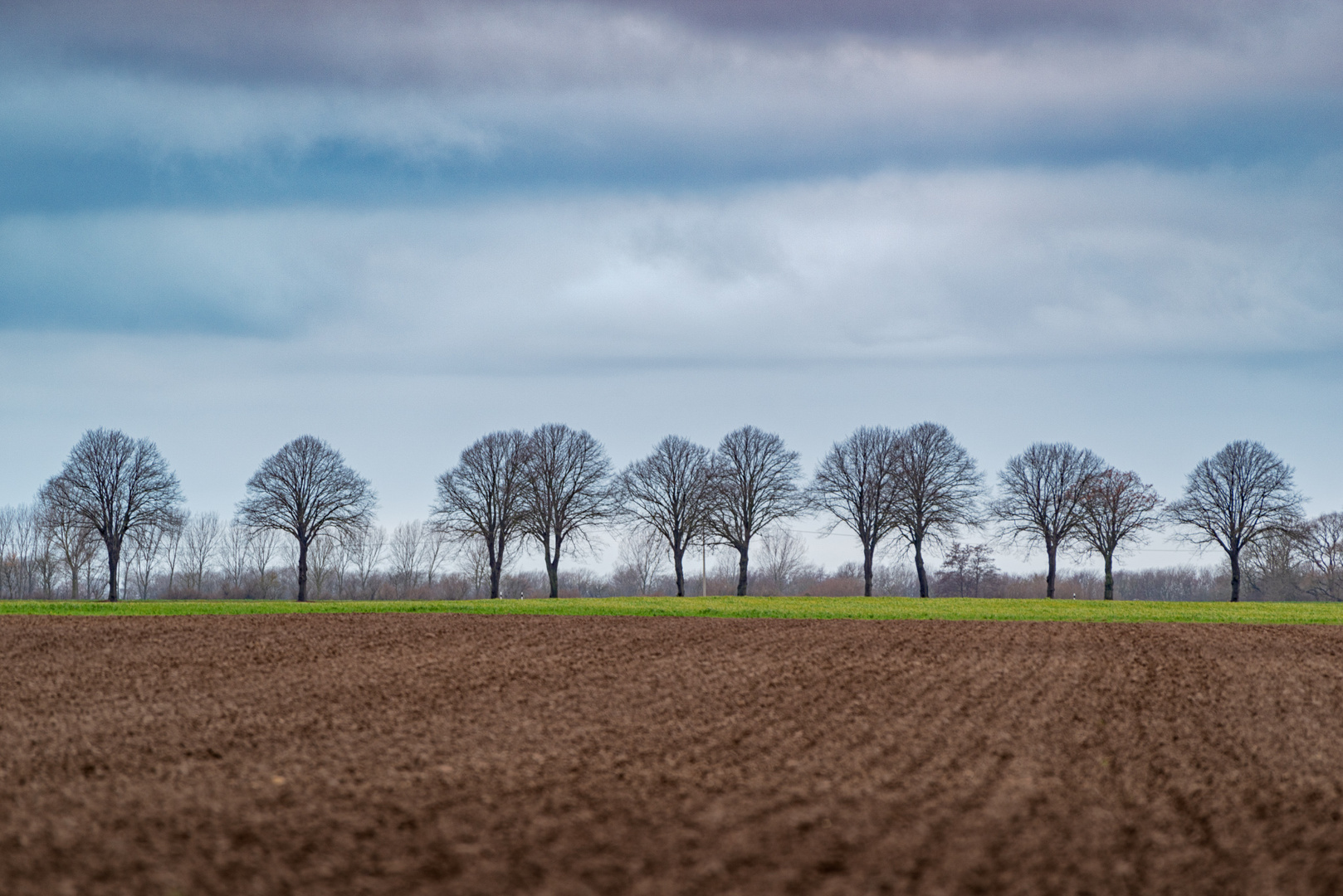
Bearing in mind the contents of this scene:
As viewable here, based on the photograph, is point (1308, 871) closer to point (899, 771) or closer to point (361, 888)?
point (899, 771)

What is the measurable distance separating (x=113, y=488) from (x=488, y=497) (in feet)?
84.8

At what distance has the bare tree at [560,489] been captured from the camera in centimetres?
7075

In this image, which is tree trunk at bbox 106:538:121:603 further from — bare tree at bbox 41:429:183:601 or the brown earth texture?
the brown earth texture

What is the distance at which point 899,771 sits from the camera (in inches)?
408

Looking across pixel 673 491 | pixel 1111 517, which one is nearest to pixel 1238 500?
pixel 1111 517

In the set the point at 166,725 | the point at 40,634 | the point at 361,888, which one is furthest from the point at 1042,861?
the point at 40,634

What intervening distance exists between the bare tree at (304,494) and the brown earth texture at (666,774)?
50749 mm

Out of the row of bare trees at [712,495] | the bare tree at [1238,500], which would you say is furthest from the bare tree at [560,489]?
the bare tree at [1238,500]

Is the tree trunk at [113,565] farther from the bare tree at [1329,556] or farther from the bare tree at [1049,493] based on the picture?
the bare tree at [1329,556]

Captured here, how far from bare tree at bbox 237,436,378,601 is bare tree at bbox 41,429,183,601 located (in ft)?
19.9

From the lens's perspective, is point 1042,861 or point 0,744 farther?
point 0,744

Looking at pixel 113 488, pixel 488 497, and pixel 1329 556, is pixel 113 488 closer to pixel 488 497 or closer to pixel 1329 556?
pixel 488 497

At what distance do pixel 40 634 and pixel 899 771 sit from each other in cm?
2458

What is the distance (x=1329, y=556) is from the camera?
326 ft
